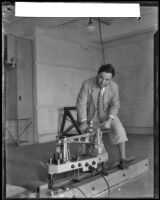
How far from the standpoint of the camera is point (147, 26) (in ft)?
16.8

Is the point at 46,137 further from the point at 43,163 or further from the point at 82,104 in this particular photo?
the point at 82,104

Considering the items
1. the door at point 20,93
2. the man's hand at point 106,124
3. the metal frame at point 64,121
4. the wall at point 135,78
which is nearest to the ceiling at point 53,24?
the door at point 20,93

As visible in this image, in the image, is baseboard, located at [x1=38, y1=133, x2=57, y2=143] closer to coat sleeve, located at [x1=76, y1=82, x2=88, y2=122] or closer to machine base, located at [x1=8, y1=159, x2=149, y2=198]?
coat sleeve, located at [x1=76, y1=82, x2=88, y2=122]

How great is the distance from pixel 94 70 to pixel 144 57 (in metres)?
1.27

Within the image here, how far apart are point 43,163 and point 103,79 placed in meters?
1.49

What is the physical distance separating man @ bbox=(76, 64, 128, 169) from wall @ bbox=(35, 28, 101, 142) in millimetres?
2632

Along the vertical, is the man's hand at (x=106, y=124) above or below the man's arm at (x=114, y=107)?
below

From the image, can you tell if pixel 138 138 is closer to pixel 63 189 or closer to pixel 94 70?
pixel 94 70

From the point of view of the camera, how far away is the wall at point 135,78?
5777 millimetres

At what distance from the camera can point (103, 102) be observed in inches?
110

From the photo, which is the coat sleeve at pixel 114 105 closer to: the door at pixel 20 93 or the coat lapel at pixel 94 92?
the coat lapel at pixel 94 92

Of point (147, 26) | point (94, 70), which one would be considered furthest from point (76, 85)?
point (147, 26)

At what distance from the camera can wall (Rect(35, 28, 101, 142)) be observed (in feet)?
17.4

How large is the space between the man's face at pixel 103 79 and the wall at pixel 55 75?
9.06 ft
